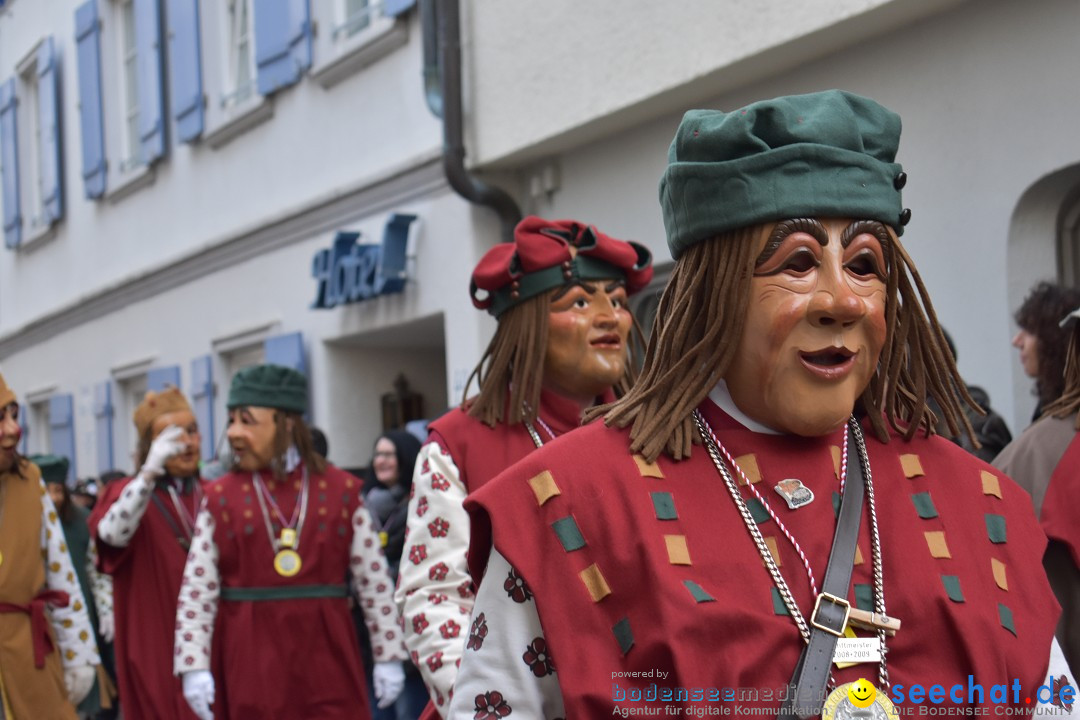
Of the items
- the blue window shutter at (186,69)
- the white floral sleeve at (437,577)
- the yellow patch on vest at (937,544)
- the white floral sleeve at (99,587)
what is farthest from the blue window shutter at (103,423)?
the yellow patch on vest at (937,544)

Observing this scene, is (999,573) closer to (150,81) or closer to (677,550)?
(677,550)

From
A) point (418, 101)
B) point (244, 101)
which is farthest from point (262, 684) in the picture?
point (244, 101)

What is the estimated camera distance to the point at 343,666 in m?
5.61

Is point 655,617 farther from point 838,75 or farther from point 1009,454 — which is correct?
point 838,75

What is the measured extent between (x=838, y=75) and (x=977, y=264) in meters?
1.22

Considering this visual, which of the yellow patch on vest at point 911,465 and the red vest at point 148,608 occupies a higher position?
the yellow patch on vest at point 911,465

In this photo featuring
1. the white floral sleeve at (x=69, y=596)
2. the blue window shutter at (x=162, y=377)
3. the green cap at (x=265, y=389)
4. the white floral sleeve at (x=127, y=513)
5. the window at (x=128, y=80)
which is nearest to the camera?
the white floral sleeve at (x=69, y=596)

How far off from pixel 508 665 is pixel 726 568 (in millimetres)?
358

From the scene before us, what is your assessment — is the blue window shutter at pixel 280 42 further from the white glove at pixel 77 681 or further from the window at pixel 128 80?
the white glove at pixel 77 681

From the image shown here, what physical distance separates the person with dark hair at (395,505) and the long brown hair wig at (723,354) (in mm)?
4634

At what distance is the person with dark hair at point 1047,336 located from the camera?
4125 mm

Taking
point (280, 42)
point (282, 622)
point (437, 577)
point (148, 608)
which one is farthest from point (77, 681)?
point (280, 42)

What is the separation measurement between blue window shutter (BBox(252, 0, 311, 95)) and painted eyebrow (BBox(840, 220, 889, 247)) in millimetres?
9164

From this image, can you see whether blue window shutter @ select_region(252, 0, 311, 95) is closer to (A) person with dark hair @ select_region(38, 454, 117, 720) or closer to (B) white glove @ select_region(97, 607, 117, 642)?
(A) person with dark hair @ select_region(38, 454, 117, 720)
